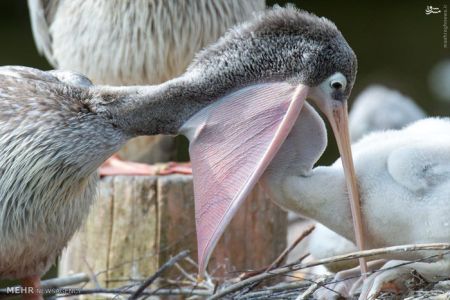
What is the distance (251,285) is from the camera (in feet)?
11.1

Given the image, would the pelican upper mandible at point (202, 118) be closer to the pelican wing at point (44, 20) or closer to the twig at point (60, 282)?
the twig at point (60, 282)

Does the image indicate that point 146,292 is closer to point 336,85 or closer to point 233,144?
point 233,144

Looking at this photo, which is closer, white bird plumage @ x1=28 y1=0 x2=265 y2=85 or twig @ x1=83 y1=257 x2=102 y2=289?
twig @ x1=83 y1=257 x2=102 y2=289

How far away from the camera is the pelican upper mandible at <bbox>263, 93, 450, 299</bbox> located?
10.5ft

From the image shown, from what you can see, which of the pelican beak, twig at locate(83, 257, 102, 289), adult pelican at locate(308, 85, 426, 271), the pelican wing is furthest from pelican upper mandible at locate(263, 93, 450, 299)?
the pelican wing

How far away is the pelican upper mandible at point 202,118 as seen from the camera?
10.4 ft

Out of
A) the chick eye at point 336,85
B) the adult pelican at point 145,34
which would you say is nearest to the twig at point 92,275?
the adult pelican at point 145,34

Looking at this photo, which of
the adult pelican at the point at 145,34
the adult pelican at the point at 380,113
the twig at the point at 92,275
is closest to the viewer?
the twig at the point at 92,275

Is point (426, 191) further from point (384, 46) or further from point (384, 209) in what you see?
point (384, 46)

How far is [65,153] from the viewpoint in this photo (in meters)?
3.30

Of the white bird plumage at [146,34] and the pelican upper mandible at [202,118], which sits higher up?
the white bird plumage at [146,34]

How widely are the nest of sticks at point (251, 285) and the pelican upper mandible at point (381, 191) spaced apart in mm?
77

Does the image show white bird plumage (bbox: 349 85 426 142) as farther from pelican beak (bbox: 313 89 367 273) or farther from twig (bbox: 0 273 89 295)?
pelican beak (bbox: 313 89 367 273)

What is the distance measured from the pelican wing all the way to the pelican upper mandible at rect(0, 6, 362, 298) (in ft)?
7.47
